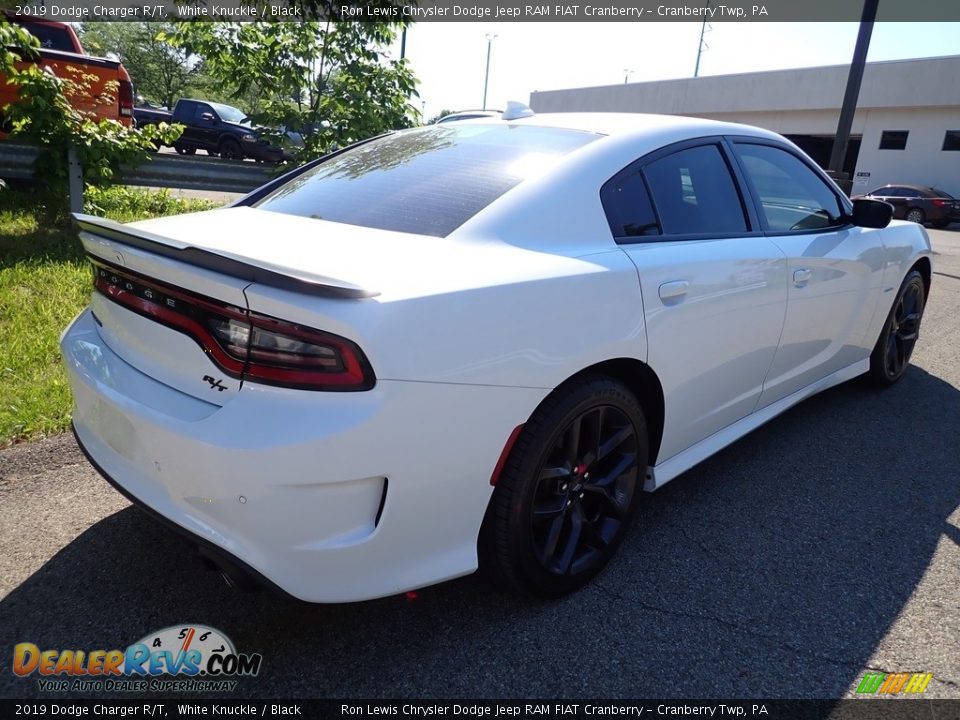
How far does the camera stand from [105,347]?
7.44 feet

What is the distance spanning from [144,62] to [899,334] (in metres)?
41.9

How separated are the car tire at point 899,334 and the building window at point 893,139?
3201 centimetres

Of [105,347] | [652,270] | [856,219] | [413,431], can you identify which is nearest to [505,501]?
[413,431]

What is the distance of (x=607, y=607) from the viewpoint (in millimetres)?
2412

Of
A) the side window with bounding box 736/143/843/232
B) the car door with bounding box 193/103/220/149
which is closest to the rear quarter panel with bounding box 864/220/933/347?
the side window with bounding box 736/143/843/232

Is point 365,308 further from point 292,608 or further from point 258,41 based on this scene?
point 258,41

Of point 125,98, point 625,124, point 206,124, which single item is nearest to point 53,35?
point 125,98

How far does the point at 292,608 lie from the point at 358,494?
78cm

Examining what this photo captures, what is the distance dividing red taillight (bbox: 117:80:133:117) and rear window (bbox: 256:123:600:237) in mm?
6593

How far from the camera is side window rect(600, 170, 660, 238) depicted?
2.49m

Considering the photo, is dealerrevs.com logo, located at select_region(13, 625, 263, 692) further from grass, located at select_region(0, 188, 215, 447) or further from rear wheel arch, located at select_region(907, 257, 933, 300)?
rear wheel arch, located at select_region(907, 257, 933, 300)

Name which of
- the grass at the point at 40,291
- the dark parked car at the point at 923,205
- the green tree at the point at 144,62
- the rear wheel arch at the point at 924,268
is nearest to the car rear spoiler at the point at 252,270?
the grass at the point at 40,291

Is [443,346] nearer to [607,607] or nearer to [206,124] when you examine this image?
[607,607]

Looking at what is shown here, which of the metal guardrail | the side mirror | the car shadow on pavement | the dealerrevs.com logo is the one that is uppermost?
the side mirror
